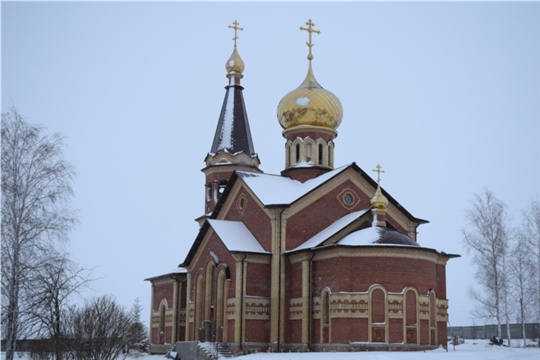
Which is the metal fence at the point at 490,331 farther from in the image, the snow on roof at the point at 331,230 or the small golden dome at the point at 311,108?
the small golden dome at the point at 311,108

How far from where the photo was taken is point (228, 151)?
1201 inches

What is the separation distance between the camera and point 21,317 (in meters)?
15.9

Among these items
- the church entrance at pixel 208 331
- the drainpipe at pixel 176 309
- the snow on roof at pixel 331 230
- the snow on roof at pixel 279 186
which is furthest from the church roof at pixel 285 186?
the drainpipe at pixel 176 309

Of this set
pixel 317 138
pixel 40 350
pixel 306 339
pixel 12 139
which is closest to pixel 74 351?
pixel 40 350

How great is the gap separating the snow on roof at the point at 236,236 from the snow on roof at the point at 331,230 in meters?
→ 1.65

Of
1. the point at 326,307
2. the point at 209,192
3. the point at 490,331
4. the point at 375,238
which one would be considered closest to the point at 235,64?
the point at 209,192

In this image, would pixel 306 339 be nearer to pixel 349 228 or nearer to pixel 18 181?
pixel 349 228

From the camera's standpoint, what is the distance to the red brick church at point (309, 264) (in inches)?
851

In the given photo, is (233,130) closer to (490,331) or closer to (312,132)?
(312,132)

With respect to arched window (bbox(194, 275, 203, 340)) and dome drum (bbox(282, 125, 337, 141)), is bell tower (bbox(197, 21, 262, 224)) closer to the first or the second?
dome drum (bbox(282, 125, 337, 141))

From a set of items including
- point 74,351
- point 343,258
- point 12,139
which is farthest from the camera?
point 343,258

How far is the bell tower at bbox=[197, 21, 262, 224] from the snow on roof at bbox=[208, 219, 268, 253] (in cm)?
479

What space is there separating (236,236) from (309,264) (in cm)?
317

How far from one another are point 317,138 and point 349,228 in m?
4.98
